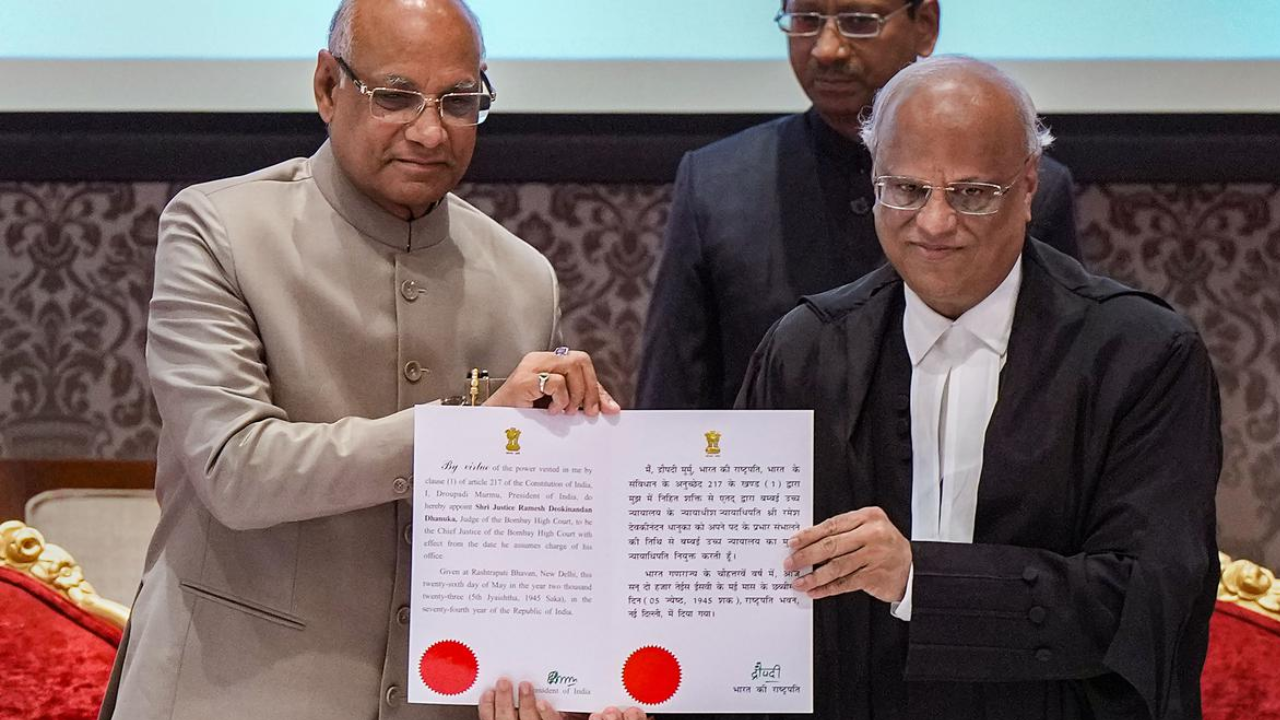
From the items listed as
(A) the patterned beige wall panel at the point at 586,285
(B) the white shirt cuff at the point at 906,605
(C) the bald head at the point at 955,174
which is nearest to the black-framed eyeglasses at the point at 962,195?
(C) the bald head at the point at 955,174

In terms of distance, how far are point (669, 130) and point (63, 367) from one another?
4.93ft

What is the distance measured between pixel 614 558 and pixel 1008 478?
0.47 m

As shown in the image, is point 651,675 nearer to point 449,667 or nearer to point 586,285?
point 449,667

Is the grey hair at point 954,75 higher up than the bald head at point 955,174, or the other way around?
the grey hair at point 954,75

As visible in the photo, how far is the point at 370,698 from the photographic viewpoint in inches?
76.9

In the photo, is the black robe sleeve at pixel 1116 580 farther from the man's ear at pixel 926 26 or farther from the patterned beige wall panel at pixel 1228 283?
the patterned beige wall panel at pixel 1228 283

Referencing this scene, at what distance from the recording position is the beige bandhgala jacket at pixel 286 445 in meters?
1.88

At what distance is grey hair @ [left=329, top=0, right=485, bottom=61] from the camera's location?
2.03 meters

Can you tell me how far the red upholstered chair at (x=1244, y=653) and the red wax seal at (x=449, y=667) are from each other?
1.54 meters

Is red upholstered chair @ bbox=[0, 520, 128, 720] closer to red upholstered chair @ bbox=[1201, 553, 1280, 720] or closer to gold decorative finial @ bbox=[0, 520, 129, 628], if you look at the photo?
gold decorative finial @ bbox=[0, 520, 129, 628]

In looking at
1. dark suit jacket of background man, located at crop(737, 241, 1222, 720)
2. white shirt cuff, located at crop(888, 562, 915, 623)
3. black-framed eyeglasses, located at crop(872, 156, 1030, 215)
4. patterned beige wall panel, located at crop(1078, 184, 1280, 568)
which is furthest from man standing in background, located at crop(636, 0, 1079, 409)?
patterned beige wall panel, located at crop(1078, 184, 1280, 568)

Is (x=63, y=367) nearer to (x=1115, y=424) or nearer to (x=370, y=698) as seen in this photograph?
(x=370, y=698)

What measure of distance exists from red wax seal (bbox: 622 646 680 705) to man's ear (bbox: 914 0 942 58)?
1.27m

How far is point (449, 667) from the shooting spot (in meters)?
1.91
